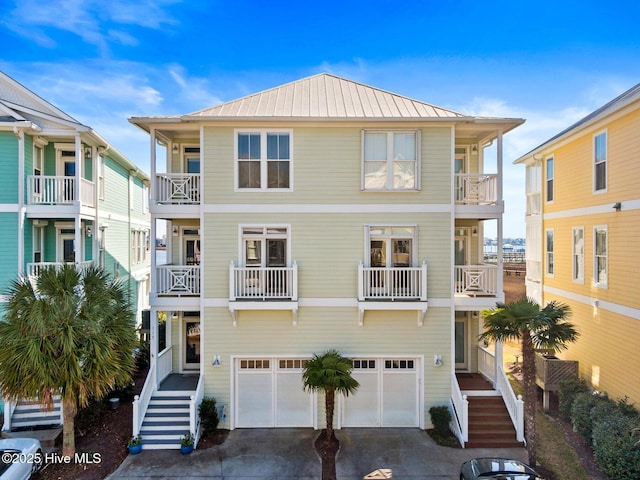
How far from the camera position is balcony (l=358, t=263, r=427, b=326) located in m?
9.62

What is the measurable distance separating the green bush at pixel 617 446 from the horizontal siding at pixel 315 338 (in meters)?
3.52

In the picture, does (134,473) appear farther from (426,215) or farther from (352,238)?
(426,215)

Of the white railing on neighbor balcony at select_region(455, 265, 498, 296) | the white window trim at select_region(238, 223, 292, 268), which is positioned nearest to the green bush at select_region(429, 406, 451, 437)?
the white railing on neighbor balcony at select_region(455, 265, 498, 296)

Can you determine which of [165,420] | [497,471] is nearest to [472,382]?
[497,471]

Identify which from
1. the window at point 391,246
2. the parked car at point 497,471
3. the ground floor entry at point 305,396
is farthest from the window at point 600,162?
the parked car at point 497,471

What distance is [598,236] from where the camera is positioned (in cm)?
1141

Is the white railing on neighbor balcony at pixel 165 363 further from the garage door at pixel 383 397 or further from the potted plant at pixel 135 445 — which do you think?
the garage door at pixel 383 397

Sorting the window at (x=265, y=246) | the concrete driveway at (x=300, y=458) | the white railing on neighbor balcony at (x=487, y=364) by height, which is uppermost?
the window at (x=265, y=246)

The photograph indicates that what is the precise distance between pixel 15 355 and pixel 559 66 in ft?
68.3

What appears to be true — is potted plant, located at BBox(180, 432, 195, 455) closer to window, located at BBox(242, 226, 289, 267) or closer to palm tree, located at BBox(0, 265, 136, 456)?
palm tree, located at BBox(0, 265, 136, 456)

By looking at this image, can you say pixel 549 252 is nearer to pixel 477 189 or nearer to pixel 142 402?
pixel 477 189

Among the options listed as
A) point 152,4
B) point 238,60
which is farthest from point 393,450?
point 238,60

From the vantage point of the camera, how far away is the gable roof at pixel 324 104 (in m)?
9.96

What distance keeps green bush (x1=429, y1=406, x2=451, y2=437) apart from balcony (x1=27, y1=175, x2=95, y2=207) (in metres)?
13.2
